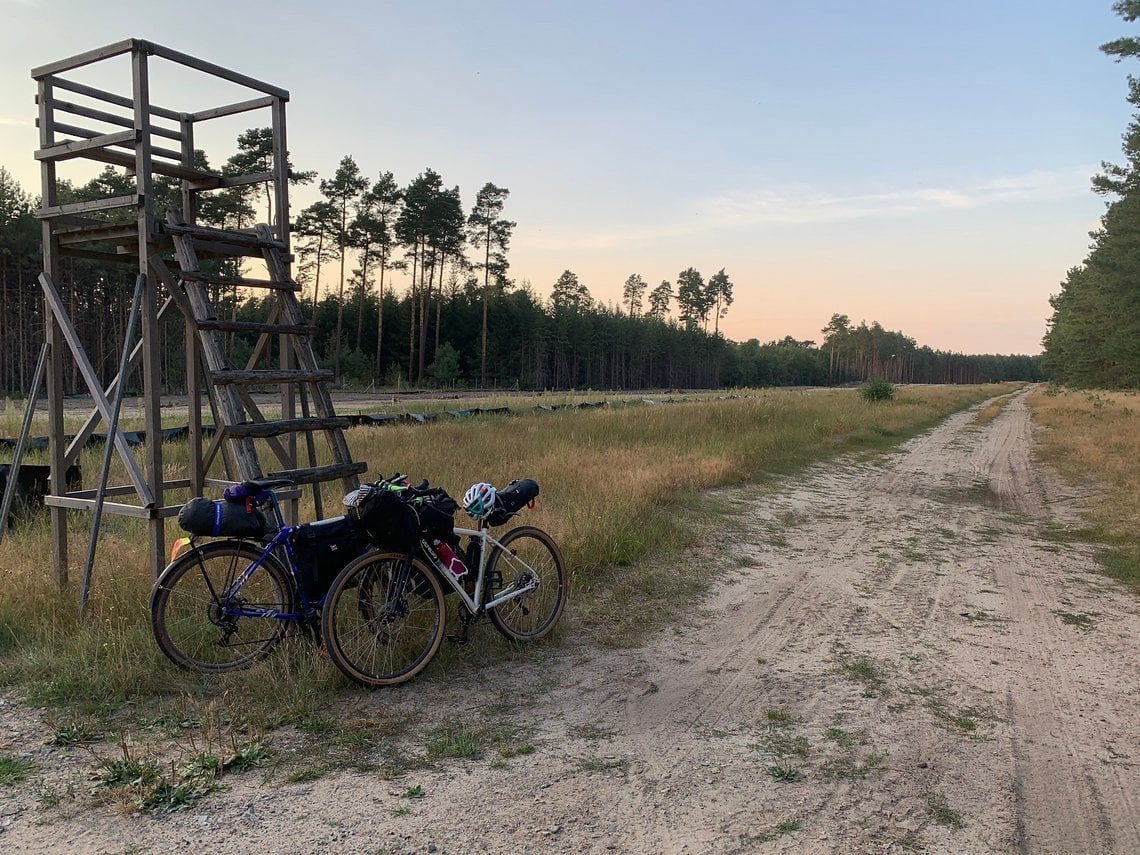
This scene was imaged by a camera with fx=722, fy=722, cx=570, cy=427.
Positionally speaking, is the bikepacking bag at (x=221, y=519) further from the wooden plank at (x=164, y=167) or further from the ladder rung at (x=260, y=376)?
the wooden plank at (x=164, y=167)

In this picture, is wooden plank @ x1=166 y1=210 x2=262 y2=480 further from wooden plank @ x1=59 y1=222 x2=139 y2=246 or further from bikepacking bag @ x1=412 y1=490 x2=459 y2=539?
bikepacking bag @ x1=412 y1=490 x2=459 y2=539

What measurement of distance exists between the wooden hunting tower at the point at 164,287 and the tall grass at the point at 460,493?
46 centimetres

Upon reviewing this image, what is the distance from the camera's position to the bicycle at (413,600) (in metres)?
4.02

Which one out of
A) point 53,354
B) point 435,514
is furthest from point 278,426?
point 53,354

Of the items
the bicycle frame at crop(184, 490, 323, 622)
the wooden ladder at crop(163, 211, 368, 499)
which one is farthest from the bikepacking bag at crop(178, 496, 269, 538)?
the wooden ladder at crop(163, 211, 368, 499)

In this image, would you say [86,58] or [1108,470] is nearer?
[86,58]

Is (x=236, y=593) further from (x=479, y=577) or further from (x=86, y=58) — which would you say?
(x=86, y=58)

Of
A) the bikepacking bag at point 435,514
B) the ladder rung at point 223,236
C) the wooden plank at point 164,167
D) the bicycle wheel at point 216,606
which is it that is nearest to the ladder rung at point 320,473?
the bicycle wheel at point 216,606

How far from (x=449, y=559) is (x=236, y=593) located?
1.20 metres

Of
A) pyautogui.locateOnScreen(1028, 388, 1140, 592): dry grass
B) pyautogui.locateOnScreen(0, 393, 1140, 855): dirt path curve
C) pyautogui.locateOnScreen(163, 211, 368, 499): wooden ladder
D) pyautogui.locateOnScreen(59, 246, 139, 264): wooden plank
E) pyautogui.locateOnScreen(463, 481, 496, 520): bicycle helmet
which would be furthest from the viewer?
pyautogui.locateOnScreen(1028, 388, 1140, 592): dry grass

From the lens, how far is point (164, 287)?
535 cm

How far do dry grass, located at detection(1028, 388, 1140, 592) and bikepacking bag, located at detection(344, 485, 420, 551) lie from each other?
6594 mm

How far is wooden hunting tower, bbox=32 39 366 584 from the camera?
15.2 feet

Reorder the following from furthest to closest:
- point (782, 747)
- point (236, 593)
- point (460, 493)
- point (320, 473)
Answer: point (460, 493), point (320, 473), point (236, 593), point (782, 747)
